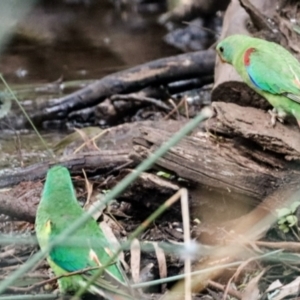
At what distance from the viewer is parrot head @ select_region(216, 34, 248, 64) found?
3969 mm

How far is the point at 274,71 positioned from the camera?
11.7ft

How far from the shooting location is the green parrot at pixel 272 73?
346 cm

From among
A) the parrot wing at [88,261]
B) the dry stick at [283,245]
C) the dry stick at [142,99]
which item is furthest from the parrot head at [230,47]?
the parrot wing at [88,261]

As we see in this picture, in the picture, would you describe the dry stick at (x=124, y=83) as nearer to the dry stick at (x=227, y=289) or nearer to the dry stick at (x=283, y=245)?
the dry stick at (x=283, y=245)

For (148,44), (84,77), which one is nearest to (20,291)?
(84,77)

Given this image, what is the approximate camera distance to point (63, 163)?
3760 mm

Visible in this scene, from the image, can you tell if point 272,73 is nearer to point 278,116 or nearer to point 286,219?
point 278,116

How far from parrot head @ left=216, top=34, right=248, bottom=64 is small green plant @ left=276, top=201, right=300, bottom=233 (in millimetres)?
1234

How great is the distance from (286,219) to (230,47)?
138cm

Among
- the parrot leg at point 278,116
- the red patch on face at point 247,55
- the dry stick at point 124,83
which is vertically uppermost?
the red patch on face at point 247,55

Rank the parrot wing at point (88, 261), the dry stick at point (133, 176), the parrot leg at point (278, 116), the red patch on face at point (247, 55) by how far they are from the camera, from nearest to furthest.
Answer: the dry stick at point (133, 176)
the parrot wing at point (88, 261)
the parrot leg at point (278, 116)
the red patch on face at point (247, 55)

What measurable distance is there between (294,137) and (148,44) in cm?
568

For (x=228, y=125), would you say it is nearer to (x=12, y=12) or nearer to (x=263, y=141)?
(x=263, y=141)

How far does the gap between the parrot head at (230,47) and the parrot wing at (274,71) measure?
18 cm
